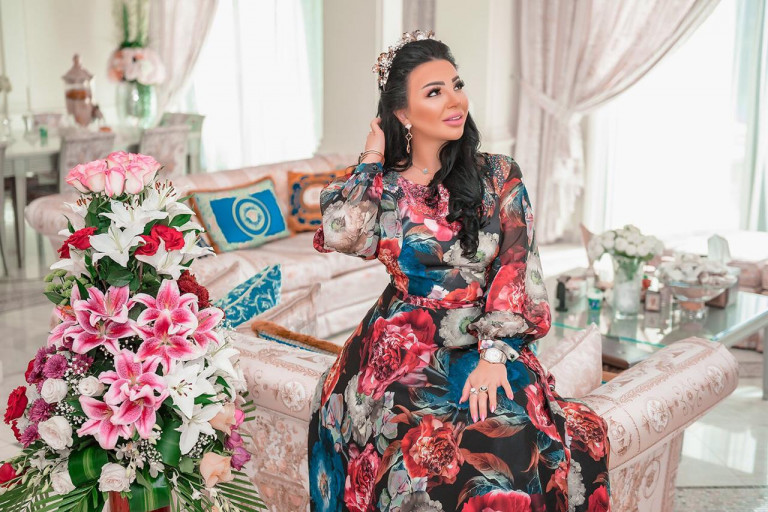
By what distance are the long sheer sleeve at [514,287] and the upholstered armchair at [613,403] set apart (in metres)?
0.25

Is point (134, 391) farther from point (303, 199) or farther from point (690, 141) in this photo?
point (690, 141)

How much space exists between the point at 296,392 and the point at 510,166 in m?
0.76

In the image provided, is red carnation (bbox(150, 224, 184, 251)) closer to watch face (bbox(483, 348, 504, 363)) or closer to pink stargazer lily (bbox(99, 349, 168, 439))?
pink stargazer lily (bbox(99, 349, 168, 439))

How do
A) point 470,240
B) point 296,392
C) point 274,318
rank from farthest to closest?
point 274,318, point 296,392, point 470,240

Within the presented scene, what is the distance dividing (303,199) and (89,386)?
3756 mm

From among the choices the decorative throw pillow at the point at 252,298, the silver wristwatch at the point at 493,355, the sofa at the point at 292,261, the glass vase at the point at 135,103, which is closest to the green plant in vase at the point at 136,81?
the glass vase at the point at 135,103

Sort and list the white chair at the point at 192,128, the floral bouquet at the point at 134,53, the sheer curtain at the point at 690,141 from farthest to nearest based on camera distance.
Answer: the white chair at the point at 192,128, the floral bouquet at the point at 134,53, the sheer curtain at the point at 690,141

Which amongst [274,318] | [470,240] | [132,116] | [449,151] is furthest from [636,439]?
[132,116]

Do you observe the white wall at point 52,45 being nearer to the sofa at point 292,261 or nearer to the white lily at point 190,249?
the sofa at point 292,261

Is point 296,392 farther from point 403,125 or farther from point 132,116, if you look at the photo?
point 132,116

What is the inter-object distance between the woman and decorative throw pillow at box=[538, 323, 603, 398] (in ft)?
0.54

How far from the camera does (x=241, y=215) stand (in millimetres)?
4871

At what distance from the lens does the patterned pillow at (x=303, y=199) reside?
17.1ft

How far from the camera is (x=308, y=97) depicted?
27.0 ft
